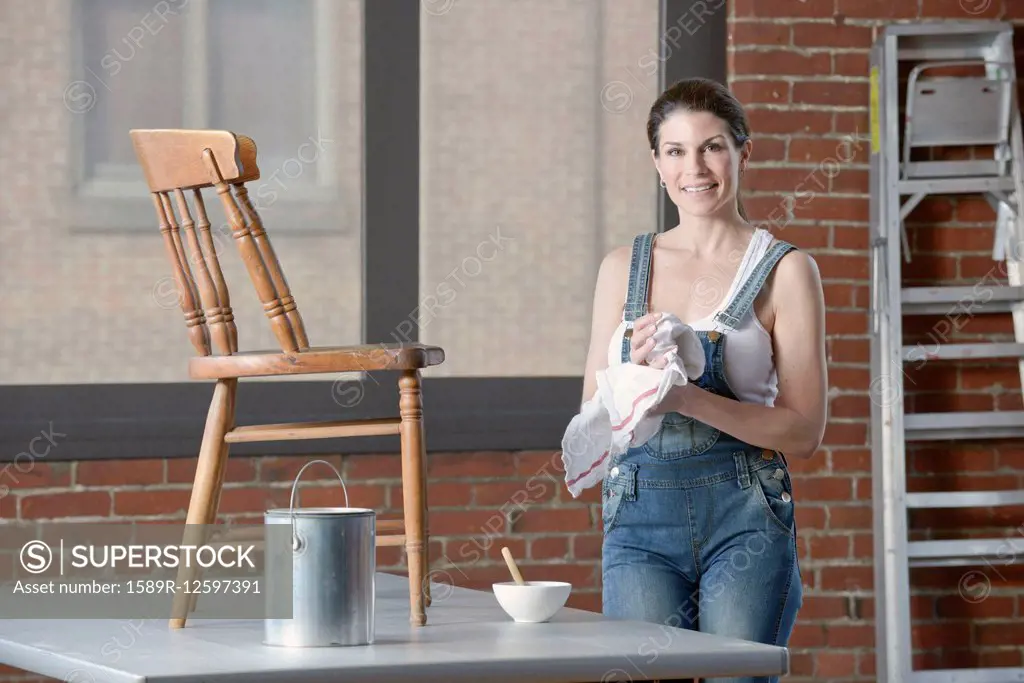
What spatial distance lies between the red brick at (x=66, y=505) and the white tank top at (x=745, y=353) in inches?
68.9

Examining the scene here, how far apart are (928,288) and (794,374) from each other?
5.74 feet

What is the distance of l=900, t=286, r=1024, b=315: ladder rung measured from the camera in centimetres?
370

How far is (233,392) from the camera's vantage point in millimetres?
1849

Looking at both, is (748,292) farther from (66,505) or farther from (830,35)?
(66,505)

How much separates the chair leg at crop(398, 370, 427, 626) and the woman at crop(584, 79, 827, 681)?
0.36 m

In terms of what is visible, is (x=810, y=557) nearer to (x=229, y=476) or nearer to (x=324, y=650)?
(x=229, y=476)

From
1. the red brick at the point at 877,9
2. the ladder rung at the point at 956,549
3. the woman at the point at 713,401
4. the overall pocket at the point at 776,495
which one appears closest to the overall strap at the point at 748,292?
the woman at the point at 713,401

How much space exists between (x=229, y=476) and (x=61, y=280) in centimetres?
66

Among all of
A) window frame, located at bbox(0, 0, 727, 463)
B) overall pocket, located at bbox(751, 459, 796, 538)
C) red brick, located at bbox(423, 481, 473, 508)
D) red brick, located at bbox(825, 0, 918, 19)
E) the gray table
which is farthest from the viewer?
red brick, located at bbox(825, 0, 918, 19)

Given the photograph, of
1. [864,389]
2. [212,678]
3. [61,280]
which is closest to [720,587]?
[212,678]

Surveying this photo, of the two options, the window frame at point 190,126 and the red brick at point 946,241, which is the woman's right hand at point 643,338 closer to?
the window frame at point 190,126

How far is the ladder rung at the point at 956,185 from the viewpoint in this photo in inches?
145

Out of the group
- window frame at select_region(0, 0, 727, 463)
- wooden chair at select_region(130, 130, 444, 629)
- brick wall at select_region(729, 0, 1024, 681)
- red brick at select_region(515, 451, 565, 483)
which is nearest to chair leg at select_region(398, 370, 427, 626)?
wooden chair at select_region(130, 130, 444, 629)

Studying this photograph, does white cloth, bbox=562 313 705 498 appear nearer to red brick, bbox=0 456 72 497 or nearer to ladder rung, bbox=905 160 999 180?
red brick, bbox=0 456 72 497
